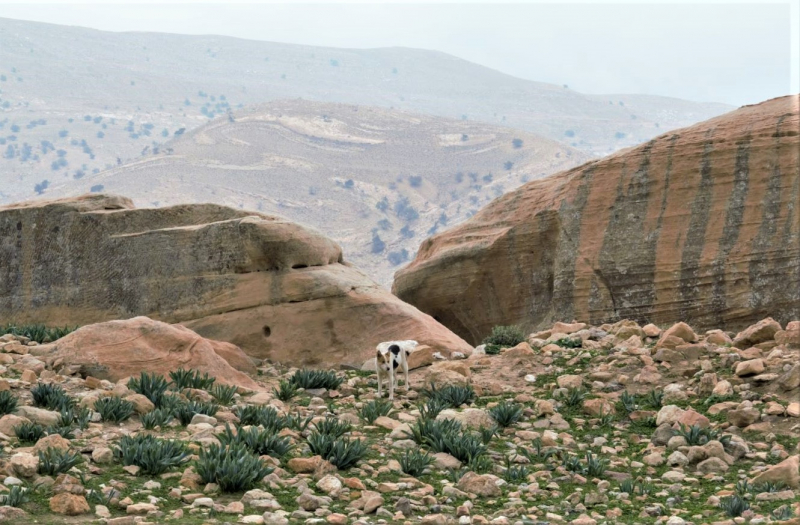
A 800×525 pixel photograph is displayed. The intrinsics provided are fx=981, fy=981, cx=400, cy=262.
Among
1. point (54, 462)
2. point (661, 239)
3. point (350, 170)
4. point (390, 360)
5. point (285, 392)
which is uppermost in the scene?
point (350, 170)

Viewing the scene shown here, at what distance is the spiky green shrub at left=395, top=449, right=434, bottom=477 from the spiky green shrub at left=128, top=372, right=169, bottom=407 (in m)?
3.48

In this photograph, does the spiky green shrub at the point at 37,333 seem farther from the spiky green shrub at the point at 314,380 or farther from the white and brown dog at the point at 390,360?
the white and brown dog at the point at 390,360

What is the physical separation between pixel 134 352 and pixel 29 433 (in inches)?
155

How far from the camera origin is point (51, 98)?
174875 mm

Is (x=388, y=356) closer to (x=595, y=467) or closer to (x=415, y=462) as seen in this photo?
(x=415, y=462)

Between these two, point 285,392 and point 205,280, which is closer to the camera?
point 285,392

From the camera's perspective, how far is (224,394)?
12.5m

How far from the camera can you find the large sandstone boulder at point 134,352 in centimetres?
1334

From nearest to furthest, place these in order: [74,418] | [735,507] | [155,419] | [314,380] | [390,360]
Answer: [735,507]
[74,418]
[155,419]
[390,360]
[314,380]

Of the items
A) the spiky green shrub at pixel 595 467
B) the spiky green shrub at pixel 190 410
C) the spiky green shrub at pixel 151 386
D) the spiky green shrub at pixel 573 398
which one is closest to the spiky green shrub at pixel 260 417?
the spiky green shrub at pixel 190 410

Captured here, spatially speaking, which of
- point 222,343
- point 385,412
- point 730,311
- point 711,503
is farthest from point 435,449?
point 730,311

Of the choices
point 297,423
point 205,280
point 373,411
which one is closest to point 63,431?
point 297,423

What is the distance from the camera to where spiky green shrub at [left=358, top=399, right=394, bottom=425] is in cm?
1186

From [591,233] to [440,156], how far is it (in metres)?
126
